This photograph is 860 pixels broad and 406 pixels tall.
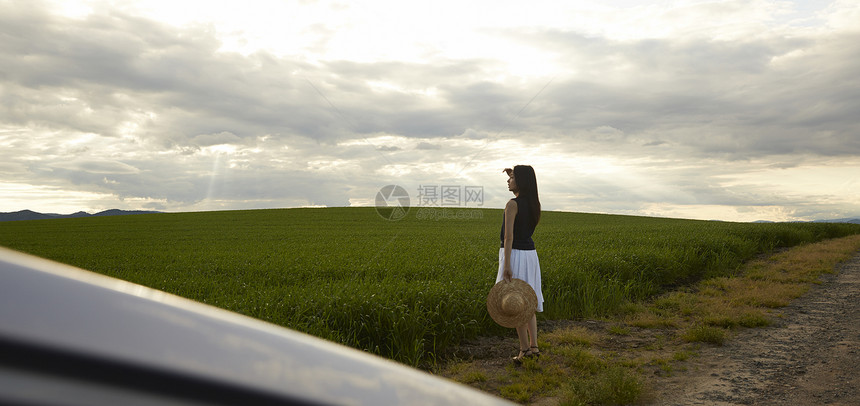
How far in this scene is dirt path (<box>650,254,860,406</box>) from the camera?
5.34 metres

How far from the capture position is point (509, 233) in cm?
650

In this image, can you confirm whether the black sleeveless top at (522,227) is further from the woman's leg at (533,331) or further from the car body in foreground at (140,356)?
the car body in foreground at (140,356)

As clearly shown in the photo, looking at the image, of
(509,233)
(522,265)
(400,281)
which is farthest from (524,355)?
(400,281)

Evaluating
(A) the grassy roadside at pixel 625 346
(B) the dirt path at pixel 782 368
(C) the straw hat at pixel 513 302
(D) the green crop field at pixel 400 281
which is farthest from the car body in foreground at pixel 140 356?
(D) the green crop field at pixel 400 281

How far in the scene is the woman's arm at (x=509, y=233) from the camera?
21.4ft

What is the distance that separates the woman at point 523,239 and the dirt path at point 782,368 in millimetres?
1750

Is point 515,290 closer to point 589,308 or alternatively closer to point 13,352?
point 589,308

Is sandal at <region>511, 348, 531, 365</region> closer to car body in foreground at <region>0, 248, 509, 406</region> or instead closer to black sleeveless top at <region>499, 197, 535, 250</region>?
black sleeveless top at <region>499, 197, 535, 250</region>

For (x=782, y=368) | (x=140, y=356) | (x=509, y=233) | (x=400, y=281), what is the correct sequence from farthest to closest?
1. (x=400, y=281)
2. (x=509, y=233)
3. (x=782, y=368)
4. (x=140, y=356)

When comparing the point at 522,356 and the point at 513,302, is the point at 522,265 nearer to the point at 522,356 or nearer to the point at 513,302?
the point at 513,302

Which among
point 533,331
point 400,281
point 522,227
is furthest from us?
point 400,281

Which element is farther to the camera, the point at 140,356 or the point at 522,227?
the point at 522,227

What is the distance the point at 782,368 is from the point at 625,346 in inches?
77.4

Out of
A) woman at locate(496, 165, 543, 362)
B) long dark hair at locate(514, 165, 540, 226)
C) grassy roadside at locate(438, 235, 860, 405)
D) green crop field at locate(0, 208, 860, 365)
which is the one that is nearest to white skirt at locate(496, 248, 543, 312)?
woman at locate(496, 165, 543, 362)
